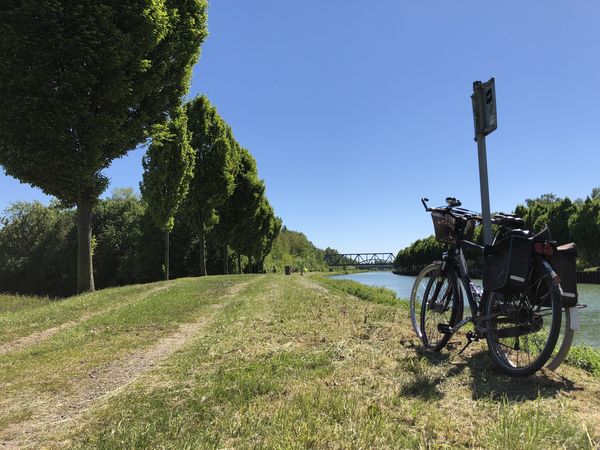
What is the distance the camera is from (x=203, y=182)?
29.2m

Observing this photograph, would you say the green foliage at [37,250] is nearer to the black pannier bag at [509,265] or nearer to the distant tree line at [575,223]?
the distant tree line at [575,223]

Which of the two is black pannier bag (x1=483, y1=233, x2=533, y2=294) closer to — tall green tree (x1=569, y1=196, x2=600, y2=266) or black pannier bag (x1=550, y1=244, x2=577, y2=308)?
black pannier bag (x1=550, y1=244, x2=577, y2=308)

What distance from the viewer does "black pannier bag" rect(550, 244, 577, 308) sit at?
321 centimetres

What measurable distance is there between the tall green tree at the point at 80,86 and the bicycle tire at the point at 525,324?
1194 cm

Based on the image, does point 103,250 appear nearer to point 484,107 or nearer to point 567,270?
point 484,107

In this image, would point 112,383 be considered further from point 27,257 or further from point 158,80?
point 27,257

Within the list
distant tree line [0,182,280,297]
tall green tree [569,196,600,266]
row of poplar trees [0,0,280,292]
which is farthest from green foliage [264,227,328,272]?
row of poplar trees [0,0,280,292]

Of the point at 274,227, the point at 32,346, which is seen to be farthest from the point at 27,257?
the point at 32,346

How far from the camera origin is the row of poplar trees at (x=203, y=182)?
72.3 feet

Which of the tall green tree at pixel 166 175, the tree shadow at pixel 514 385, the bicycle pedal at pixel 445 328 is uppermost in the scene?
the tall green tree at pixel 166 175

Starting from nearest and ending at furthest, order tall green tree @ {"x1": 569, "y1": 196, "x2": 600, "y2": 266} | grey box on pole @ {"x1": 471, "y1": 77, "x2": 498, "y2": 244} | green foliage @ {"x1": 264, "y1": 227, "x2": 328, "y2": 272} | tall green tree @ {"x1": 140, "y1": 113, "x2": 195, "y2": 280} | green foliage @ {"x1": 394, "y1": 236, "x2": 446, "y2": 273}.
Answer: grey box on pole @ {"x1": 471, "y1": 77, "x2": 498, "y2": 244}, tall green tree @ {"x1": 140, "y1": 113, "x2": 195, "y2": 280}, tall green tree @ {"x1": 569, "y1": 196, "x2": 600, "y2": 266}, green foliage @ {"x1": 264, "y1": 227, "x2": 328, "y2": 272}, green foliage @ {"x1": 394, "y1": 236, "x2": 446, "y2": 273}

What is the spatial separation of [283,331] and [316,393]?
2942 millimetres

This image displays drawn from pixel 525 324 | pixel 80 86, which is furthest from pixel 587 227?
pixel 525 324

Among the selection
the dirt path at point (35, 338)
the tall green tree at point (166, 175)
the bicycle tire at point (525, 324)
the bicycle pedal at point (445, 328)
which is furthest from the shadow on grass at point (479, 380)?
A: the tall green tree at point (166, 175)
